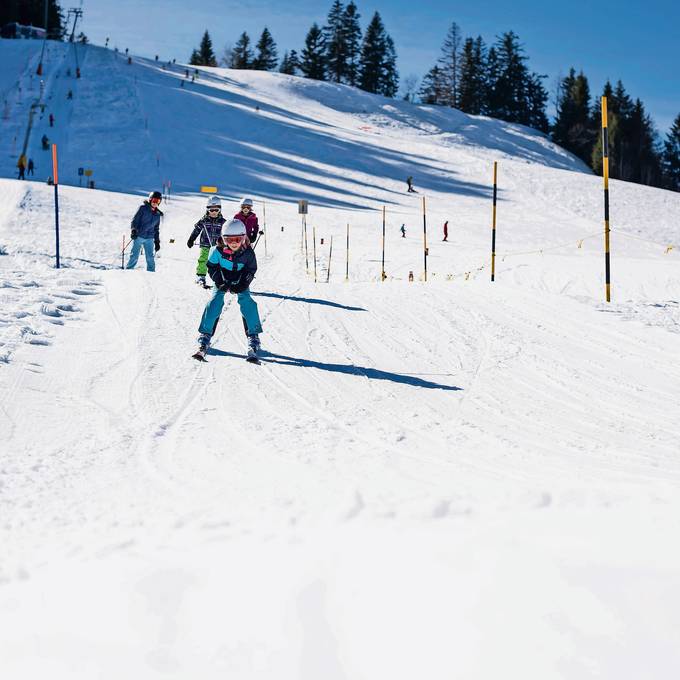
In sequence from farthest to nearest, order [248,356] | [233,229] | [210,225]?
[210,225], [248,356], [233,229]

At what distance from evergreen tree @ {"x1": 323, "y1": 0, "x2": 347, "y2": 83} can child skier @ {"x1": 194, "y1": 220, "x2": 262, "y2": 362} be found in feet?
313

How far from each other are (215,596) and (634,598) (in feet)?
5.84

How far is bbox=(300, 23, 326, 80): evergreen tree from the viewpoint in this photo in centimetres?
9594

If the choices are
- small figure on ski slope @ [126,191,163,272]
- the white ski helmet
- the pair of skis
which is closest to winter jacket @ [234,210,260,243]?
small figure on ski slope @ [126,191,163,272]

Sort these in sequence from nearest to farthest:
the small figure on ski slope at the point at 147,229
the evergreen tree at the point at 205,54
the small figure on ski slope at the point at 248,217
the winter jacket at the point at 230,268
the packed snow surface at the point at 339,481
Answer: the packed snow surface at the point at 339,481 < the winter jacket at the point at 230,268 < the small figure on ski slope at the point at 248,217 < the small figure on ski slope at the point at 147,229 < the evergreen tree at the point at 205,54

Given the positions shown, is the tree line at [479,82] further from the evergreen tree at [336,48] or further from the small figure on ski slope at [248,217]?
the small figure on ski slope at [248,217]

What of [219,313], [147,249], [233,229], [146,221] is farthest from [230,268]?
[147,249]

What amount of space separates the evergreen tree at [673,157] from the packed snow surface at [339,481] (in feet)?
284

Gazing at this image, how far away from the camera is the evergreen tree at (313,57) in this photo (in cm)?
9594

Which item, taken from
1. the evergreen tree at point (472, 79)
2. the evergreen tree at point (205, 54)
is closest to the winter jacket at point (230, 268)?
the evergreen tree at point (472, 79)

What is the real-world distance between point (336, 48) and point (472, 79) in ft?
58.1

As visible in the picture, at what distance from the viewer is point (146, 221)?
15422mm

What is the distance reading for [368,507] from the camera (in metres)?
4.25

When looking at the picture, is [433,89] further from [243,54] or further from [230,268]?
[230,268]
